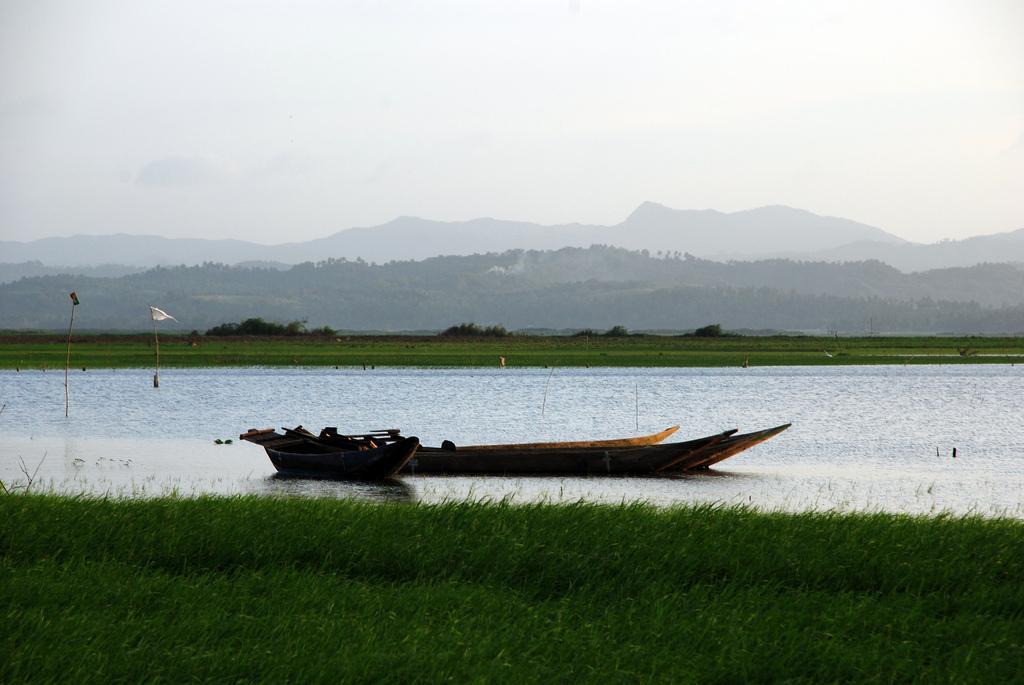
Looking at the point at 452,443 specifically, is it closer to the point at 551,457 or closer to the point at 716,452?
the point at 551,457

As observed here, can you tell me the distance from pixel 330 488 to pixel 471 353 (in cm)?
8399

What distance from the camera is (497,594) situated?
1337 centimetres

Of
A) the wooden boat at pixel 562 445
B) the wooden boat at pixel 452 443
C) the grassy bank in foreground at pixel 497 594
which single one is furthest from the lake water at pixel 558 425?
the grassy bank in foreground at pixel 497 594

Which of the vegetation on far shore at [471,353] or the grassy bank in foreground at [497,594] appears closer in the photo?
the grassy bank in foreground at [497,594]

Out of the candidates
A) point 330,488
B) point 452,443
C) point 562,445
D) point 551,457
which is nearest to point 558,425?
point 562,445

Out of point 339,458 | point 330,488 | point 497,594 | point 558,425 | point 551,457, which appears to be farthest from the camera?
point 558,425

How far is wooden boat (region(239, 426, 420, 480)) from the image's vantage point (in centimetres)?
2841

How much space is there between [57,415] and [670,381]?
41.3 metres

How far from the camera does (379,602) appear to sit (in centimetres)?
1252

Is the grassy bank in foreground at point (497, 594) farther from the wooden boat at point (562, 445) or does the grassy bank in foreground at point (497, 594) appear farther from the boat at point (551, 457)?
the wooden boat at point (562, 445)

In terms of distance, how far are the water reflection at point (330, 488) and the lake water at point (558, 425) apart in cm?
10

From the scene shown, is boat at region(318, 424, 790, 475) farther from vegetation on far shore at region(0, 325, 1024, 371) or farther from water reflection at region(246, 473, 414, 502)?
vegetation on far shore at region(0, 325, 1024, 371)

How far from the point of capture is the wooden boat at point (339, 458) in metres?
28.4

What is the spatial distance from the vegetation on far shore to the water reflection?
59596 mm
